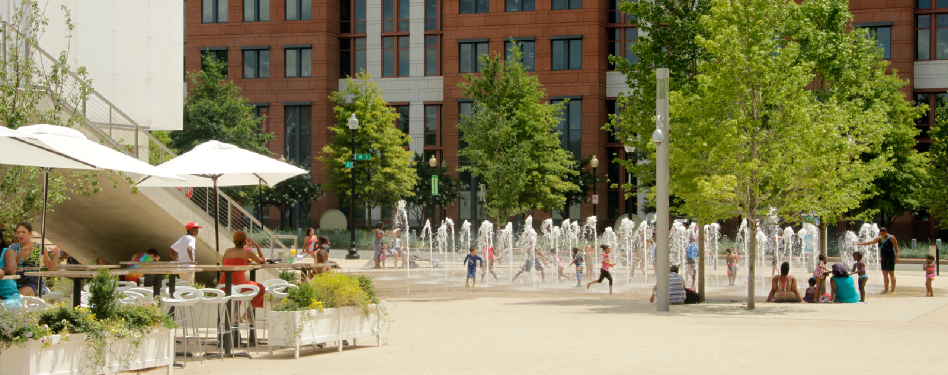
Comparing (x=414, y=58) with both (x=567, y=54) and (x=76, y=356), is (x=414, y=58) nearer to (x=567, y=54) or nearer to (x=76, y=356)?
(x=567, y=54)

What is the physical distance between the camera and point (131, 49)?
20188 mm

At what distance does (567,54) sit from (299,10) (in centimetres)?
1699

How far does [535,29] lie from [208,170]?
139 feet

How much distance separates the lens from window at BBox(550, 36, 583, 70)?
174 feet

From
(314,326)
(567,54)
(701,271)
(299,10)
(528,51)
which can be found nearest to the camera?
(314,326)

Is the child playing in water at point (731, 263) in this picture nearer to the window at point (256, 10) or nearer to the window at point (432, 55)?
the window at point (432, 55)

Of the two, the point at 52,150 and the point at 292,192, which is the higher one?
the point at 292,192

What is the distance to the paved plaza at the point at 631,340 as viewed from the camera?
982cm

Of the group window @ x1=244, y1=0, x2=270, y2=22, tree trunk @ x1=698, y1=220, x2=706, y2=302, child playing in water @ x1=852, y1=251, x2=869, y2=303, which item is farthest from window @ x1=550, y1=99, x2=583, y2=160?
child playing in water @ x1=852, y1=251, x2=869, y2=303

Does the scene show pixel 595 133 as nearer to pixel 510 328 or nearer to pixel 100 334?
pixel 510 328

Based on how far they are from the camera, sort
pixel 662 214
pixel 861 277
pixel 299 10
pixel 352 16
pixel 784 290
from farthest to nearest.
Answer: pixel 352 16 < pixel 299 10 < pixel 861 277 < pixel 784 290 < pixel 662 214

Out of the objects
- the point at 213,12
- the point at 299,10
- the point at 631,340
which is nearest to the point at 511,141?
the point at 299,10

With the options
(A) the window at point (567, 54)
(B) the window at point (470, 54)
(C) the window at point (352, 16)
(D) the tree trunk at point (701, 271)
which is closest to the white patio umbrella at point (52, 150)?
(D) the tree trunk at point (701, 271)

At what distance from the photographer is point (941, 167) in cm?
4019
